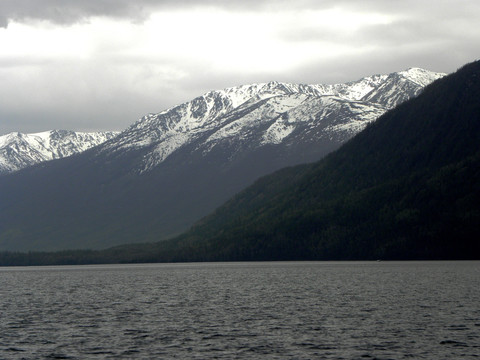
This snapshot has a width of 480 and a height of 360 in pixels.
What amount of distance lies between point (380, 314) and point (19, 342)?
2211 inches

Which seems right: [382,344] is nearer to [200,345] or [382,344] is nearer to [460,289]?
[200,345]

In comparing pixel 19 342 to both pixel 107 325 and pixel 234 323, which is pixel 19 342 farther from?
Result: pixel 234 323

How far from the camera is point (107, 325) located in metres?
115

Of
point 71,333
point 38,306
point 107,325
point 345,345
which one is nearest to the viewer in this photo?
point 345,345

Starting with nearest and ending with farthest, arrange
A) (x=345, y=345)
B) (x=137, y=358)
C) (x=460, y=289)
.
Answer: (x=137, y=358), (x=345, y=345), (x=460, y=289)

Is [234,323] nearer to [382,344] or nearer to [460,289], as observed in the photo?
[382,344]

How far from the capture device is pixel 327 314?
12562cm

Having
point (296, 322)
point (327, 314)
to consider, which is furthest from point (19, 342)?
point (327, 314)

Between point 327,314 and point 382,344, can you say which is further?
point 327,314

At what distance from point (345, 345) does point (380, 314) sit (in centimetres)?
3292

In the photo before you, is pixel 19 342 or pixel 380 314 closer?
pixel 19 342

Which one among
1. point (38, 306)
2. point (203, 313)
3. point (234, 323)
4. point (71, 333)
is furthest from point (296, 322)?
point (38, 306)

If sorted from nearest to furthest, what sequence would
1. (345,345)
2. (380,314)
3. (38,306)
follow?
(345,345) → (380,314) → (38,306)

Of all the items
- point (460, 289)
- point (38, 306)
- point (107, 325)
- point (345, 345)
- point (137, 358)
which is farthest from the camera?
point (460, 289)
